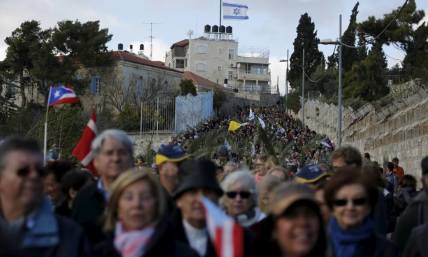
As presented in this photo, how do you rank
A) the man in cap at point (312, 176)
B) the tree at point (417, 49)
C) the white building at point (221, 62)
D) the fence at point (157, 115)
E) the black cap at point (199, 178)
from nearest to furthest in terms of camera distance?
1. the black cap at point (199, 178)
2. the man in cap at point (312, 176)
3. the tree at point (417, 49)
4. the fence at point (157, 115)
5. the white building at point (221, 62)

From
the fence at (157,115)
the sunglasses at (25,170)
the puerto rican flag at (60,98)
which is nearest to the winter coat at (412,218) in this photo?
the sunglasses at (25,170)

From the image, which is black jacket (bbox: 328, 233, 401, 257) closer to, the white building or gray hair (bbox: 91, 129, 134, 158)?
gray hair (bbox: 91, 129, 134, 158)

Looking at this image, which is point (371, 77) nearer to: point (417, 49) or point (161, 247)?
point (417, 49)

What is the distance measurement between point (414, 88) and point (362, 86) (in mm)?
18572

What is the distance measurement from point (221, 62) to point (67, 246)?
402 ft

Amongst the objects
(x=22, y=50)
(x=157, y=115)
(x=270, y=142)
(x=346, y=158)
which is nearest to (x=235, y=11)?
(x=157, y=115)

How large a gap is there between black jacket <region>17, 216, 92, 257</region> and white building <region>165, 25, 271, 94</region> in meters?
115

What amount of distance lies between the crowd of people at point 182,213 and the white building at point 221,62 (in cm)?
11356


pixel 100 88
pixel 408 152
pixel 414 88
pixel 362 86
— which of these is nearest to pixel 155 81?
pixel 100 88

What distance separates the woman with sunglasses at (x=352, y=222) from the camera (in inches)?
200

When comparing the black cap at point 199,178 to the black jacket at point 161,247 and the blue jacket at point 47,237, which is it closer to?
the black jacket at point 161,247

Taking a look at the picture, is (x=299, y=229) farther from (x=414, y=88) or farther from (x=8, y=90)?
(x=8, y=90)

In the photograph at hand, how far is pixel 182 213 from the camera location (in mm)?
5234

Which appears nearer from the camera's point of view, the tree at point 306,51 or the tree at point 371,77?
the tree at point 371,77
